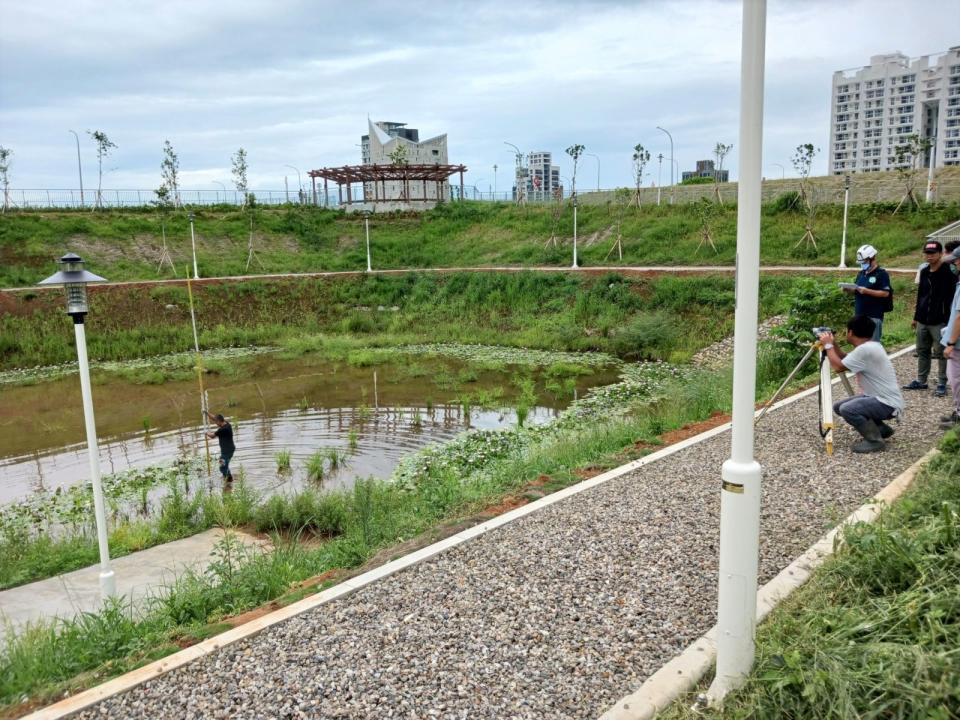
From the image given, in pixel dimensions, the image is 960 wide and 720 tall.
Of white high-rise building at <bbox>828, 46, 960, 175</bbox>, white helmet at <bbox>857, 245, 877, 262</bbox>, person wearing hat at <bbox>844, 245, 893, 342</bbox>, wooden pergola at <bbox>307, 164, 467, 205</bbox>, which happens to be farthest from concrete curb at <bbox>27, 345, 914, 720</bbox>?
white high-rise building at <bbox>828, 46, 960, 175</bbox>

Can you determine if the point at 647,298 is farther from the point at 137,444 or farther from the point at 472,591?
the point at 472,591

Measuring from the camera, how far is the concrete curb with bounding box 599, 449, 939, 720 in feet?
10.5

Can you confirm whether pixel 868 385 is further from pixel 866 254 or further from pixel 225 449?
pixel 225 449

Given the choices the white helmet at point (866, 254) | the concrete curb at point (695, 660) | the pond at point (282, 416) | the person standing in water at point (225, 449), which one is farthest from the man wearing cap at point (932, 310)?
the person standing in water at point (225, 449)

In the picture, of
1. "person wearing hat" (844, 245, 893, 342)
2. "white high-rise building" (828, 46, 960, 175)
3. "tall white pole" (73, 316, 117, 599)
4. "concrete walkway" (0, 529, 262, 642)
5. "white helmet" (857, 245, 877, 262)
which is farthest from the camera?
"white high-rise building" (828, 46, 960, 175)

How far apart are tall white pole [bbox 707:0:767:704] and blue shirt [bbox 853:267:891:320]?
258 inches

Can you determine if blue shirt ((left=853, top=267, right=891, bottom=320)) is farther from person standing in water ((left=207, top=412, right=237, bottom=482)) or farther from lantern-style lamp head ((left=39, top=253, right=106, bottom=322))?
person standing in water ((left=207, top=412, right=237, bottom=482))

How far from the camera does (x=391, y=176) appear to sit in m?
46.1

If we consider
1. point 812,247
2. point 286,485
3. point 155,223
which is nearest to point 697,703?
point 286,485

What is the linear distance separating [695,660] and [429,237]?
39.1 metres

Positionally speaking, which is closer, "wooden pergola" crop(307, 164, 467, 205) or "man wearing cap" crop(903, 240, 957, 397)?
"man wearing cap" crop(903, 240, 957, 397)

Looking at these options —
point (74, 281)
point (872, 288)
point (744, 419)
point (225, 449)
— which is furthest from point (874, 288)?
point (225, 449)

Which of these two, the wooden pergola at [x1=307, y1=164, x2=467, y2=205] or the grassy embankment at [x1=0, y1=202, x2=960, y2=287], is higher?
the wooden pergola at [x1=307, y1=164, x2=467, y2=205]

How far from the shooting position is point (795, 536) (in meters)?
4.85
